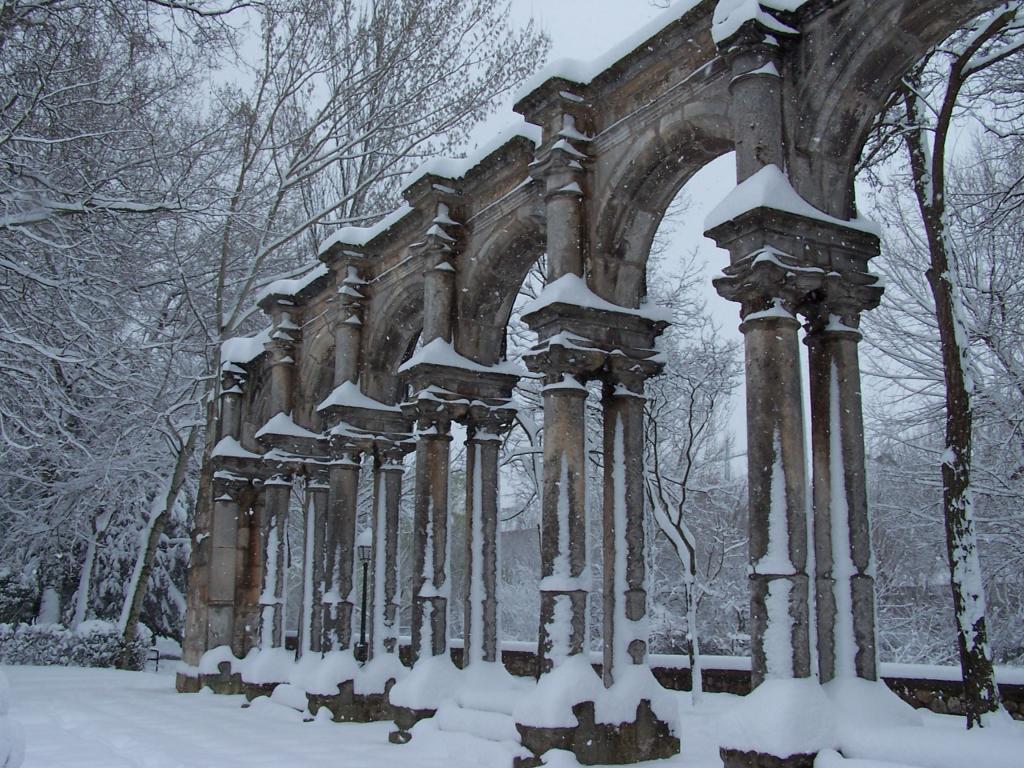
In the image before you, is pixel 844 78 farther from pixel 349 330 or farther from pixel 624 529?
pixel 349 330

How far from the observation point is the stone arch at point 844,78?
7.09 metres

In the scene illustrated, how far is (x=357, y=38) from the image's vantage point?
65.1 ft

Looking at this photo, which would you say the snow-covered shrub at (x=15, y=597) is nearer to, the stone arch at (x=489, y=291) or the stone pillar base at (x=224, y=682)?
the stone pillar base at (x=224, y=682)

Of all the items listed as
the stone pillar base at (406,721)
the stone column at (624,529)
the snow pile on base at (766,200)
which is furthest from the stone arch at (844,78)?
the stone pillar base at (406,721)

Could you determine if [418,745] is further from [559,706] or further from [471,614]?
[559,706]

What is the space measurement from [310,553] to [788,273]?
1034 cm

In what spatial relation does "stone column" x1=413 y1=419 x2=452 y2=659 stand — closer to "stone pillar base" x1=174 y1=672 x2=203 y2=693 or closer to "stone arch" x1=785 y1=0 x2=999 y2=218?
"stone arch" x1=785 y1=0 x2=999 y2=218

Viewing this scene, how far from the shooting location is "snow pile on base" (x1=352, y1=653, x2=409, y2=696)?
12.2 meters

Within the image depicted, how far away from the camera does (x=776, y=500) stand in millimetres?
6832

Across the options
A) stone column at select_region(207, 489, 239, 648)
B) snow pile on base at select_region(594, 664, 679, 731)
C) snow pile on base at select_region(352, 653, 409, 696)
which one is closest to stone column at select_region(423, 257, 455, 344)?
snow pile on base at select_region(352, 653, 409, 696)

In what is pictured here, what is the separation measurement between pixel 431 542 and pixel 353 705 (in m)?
2.58

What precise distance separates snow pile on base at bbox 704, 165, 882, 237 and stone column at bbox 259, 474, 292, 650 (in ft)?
35.0

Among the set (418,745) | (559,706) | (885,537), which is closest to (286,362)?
(418,745)

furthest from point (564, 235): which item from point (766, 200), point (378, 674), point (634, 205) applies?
point (378, 674)
